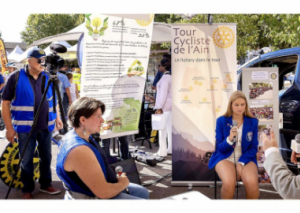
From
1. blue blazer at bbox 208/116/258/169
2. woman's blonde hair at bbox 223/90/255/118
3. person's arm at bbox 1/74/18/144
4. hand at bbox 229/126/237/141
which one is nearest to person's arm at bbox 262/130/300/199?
hand at bbox 229/126/237/141

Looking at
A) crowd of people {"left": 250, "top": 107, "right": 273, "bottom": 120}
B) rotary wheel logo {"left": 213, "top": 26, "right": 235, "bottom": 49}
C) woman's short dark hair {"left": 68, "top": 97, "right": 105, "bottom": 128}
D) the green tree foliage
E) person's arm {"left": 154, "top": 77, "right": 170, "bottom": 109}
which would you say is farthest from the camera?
the green tree foliage

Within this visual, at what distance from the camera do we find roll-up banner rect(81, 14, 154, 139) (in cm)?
341

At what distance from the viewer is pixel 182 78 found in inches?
165

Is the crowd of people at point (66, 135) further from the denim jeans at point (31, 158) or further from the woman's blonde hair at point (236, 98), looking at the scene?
the woman's blonde hair at point (236, 98)

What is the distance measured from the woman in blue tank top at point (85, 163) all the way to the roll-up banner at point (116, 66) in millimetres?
1013

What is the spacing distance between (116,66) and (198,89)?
45.7 inches

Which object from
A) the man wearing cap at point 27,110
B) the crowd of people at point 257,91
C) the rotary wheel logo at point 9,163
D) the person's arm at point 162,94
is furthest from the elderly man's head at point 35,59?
the crowd of people at point 257,91

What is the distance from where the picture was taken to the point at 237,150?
3605mm

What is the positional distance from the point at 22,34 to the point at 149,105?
31.0m

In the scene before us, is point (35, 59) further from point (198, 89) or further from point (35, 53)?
point (198, 89)

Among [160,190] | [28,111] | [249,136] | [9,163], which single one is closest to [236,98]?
[249,136]

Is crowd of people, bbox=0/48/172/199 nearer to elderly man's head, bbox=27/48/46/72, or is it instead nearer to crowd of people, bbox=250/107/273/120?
elderly man's head, bbox=27/48/46/72

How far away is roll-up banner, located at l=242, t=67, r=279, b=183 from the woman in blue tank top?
234cm

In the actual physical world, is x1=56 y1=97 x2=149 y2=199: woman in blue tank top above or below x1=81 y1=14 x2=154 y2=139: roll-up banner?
below
